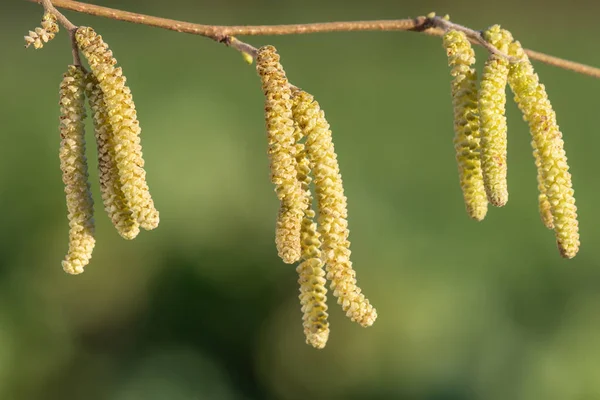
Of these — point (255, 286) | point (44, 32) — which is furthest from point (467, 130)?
point (255, 286)

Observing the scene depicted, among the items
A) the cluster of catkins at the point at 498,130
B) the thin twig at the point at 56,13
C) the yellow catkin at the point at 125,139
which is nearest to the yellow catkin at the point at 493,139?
the cluster of catkins at the point at 498,130

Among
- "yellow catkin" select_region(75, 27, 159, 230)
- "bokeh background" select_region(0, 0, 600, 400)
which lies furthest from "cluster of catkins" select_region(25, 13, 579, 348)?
"bokeh background" select_region(0, 0, 600, 400)

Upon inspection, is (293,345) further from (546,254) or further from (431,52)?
(431,52)

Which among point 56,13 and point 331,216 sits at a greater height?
point 56,13

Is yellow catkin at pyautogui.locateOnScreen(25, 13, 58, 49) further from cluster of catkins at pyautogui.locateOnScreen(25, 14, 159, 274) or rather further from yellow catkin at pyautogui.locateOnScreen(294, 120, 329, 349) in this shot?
yellow catkin at pyautogui.locateOnScreen(294, 120, 329, 349)

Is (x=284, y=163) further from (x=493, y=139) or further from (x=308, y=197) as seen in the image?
(x=493, y=139)
